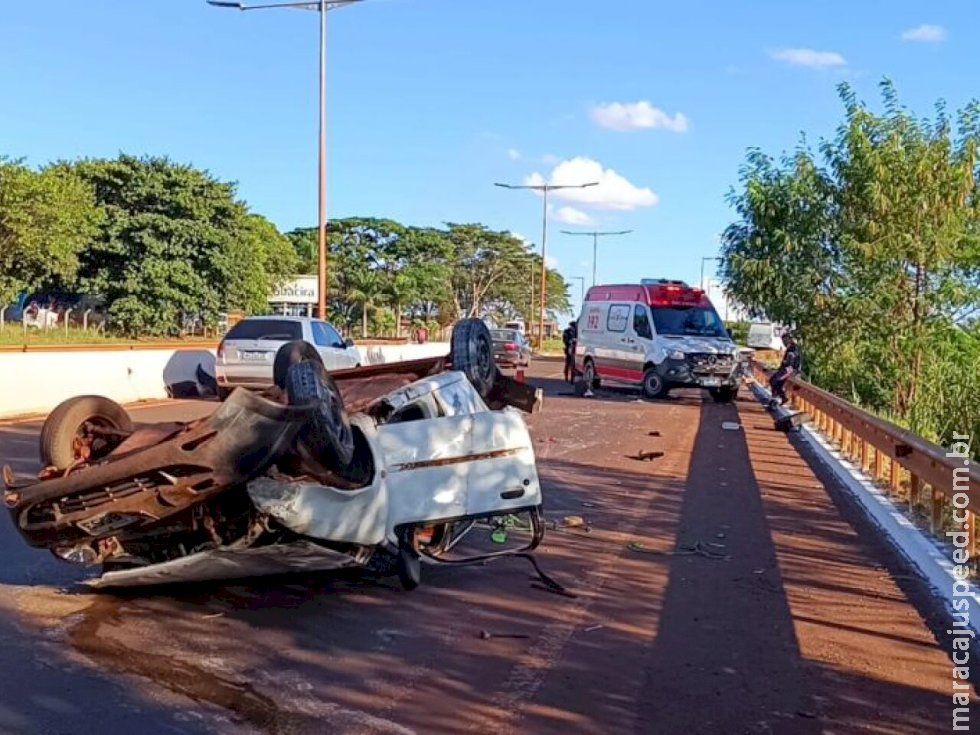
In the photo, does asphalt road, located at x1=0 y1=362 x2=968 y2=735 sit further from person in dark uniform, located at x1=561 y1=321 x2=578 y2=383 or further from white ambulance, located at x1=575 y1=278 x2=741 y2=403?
person in dark uniform, located at x1=561 y1=321 x2=578 y2=383

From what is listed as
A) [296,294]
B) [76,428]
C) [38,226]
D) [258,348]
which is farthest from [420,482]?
[296,294]

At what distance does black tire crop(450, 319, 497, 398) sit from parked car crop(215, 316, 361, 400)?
1083 centimetres

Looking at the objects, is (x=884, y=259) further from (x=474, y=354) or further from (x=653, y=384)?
(x=474, y=354)

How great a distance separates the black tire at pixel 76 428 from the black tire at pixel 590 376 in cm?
2101

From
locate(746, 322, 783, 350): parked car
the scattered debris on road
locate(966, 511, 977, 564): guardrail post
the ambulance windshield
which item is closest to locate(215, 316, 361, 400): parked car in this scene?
the scattered debris on road

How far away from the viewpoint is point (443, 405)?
22.3ft

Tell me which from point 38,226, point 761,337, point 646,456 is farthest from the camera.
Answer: point 761,337

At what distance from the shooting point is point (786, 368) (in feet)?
70.4

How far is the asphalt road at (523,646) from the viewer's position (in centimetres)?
451

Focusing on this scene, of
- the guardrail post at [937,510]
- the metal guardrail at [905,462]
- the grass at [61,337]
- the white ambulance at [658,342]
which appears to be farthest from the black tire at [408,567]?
the grass at [61,337]

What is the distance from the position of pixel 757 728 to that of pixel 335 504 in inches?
99.7

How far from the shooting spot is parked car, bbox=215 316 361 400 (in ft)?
62.6

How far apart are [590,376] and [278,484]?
21.4 meters

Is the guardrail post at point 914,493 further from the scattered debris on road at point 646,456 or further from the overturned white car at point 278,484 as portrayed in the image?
the overturned white car at point 278,484
